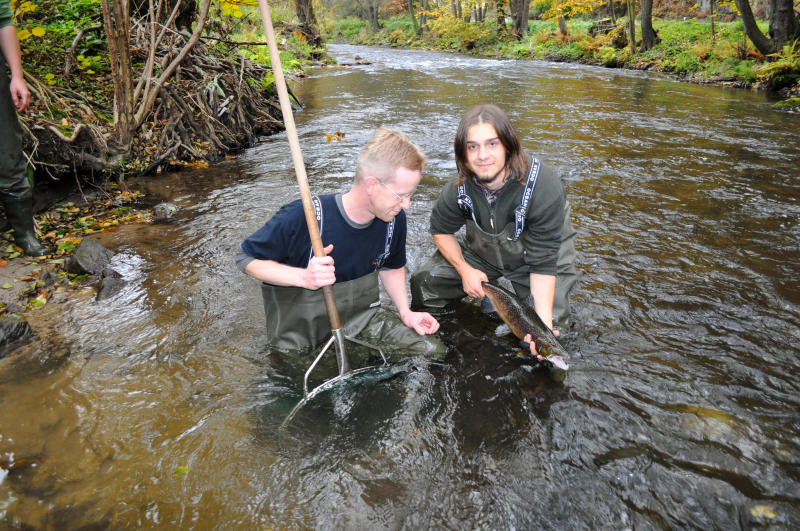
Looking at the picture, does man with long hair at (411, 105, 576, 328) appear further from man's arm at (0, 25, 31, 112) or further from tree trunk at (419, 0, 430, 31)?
tree trunk at (419, 0, 430, 31)

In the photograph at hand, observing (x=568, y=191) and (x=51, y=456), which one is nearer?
(x=51, y=456)

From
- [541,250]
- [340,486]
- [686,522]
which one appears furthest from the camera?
[541,250]

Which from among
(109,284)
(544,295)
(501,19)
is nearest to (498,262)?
(544,295)

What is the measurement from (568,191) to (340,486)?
491 centimetres

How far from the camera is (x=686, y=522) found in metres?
2.04

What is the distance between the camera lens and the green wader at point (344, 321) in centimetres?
287

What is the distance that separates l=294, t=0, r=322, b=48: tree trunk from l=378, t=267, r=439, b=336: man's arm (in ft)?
84.7

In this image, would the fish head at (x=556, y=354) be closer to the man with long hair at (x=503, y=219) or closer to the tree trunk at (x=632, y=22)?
the man with long hair at (x=503, y=219)

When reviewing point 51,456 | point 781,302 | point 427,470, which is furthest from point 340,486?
point 781,302

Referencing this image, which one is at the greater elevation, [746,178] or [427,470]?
[746,178]

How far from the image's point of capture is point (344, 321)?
3.06 m

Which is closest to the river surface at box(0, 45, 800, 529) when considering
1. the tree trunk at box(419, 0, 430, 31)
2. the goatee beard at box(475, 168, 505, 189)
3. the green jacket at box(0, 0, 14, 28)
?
the goatee beard at box(475, 168, 505, 189)

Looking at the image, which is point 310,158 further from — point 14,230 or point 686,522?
point 686,522

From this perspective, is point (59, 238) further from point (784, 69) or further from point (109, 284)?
point (784, 69)
